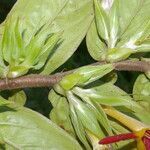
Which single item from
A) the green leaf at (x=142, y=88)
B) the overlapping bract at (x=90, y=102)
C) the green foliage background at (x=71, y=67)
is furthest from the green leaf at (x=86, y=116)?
the green foliage background at (x=71, y=67)

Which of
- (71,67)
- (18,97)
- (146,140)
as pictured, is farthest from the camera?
(71,67)

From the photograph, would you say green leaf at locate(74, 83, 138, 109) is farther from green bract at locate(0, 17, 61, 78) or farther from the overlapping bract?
green bract at locate(0, 17, 61, 78)

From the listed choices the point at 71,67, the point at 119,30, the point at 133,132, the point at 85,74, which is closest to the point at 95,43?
the point at 119,30

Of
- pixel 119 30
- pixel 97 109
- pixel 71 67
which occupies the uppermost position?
pixel 119 30

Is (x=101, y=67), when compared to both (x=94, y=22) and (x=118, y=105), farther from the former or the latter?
(x=94, y=22)

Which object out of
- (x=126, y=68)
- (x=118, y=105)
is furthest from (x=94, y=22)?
(x=118, y=105)

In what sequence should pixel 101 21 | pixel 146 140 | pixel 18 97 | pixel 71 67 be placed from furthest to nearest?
pixel 71 67
pixel 18 97
pixel 101 21
pixel 146 140

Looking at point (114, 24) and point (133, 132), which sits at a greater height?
A: point (114, 24)

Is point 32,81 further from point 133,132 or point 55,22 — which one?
point 133,132
